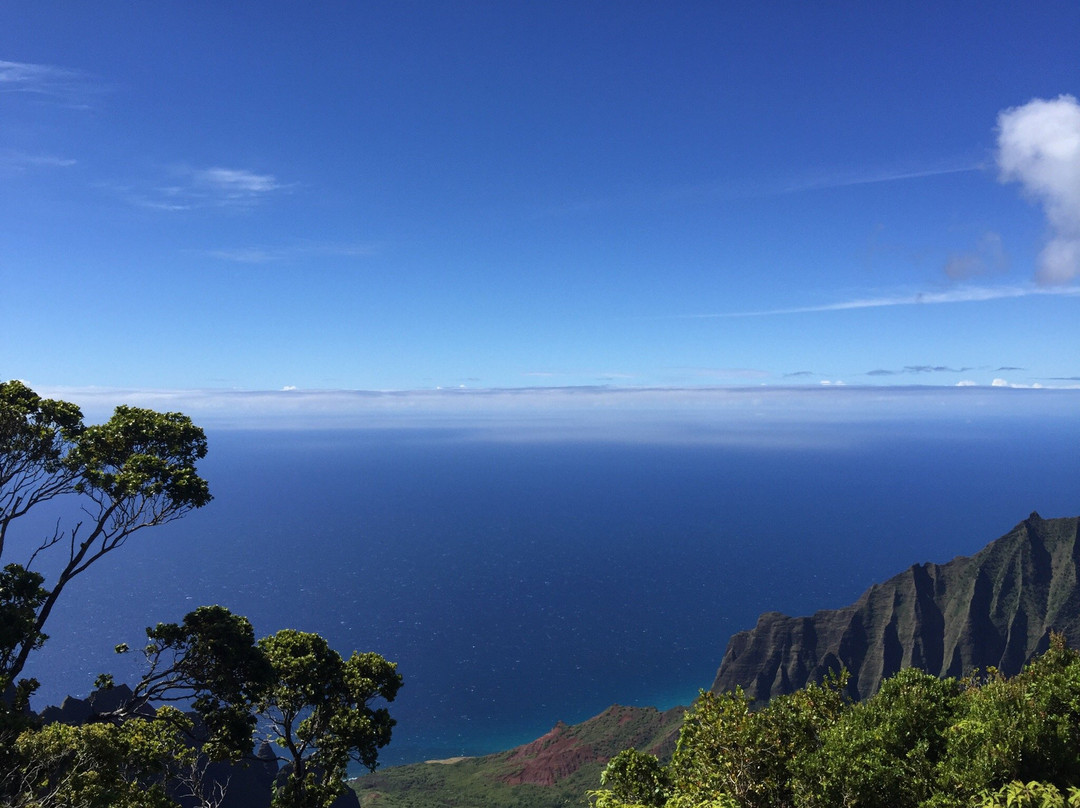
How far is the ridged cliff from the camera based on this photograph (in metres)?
146

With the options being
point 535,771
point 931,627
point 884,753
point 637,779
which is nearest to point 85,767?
point 637,779

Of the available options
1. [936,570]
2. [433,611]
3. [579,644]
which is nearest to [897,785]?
[579,644]

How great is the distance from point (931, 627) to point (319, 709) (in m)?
179

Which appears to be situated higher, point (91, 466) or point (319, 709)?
point (91, 466)

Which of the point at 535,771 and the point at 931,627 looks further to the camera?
the point at 931,627

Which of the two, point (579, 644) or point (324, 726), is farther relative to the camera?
point (579, 644)

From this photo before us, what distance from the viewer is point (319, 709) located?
77.3 feet

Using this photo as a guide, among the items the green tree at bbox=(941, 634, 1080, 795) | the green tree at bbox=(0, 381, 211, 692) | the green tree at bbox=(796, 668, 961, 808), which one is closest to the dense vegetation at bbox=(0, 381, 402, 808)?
the green tree at bbox=(0, 381, 211, 692)

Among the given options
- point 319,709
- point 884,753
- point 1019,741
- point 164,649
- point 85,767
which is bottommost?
point 319,709

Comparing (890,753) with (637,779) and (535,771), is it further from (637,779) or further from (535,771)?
(535,771)

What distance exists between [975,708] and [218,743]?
25.8 m

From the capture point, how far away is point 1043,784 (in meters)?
14.2

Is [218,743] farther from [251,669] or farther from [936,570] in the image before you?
[936,570]

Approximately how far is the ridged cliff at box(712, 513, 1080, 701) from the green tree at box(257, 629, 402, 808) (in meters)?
146
